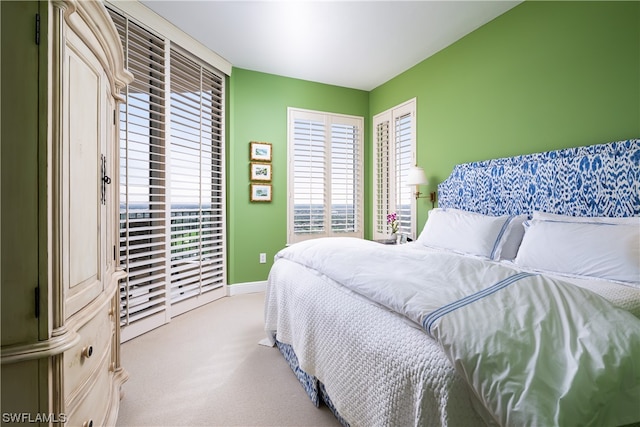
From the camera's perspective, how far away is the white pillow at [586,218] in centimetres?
185

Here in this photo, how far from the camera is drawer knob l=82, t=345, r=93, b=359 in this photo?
Answer: 3.71 feet

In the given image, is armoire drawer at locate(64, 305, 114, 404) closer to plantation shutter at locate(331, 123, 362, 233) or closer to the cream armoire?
the cream armoire

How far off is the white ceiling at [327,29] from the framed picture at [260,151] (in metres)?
0.91

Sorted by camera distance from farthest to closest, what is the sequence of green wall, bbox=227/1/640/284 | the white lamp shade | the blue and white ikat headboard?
the white lamp shade
green wall, bbox=227/1/640/284
the blue and white ikat headboard

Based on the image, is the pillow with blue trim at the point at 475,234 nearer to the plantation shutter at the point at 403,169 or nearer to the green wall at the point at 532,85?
the green wall at the point at 532,85

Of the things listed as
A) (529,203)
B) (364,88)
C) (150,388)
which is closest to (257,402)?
(150,388)

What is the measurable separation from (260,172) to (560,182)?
300cm

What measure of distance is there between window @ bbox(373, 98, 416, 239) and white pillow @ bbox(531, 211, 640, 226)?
5.18 feet

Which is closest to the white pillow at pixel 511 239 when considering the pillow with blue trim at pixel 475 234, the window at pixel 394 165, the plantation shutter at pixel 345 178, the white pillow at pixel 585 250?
the pillow with blue trim at pixel 475 234

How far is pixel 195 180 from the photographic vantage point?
334 cm

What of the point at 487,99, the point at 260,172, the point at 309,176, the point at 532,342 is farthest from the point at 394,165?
the point at 532,342

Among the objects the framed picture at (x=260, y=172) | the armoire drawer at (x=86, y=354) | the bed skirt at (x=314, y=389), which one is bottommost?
the bed skirt at (x=314, y=389)

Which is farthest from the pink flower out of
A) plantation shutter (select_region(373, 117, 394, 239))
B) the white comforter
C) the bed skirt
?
the white comforter

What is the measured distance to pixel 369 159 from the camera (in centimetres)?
462
